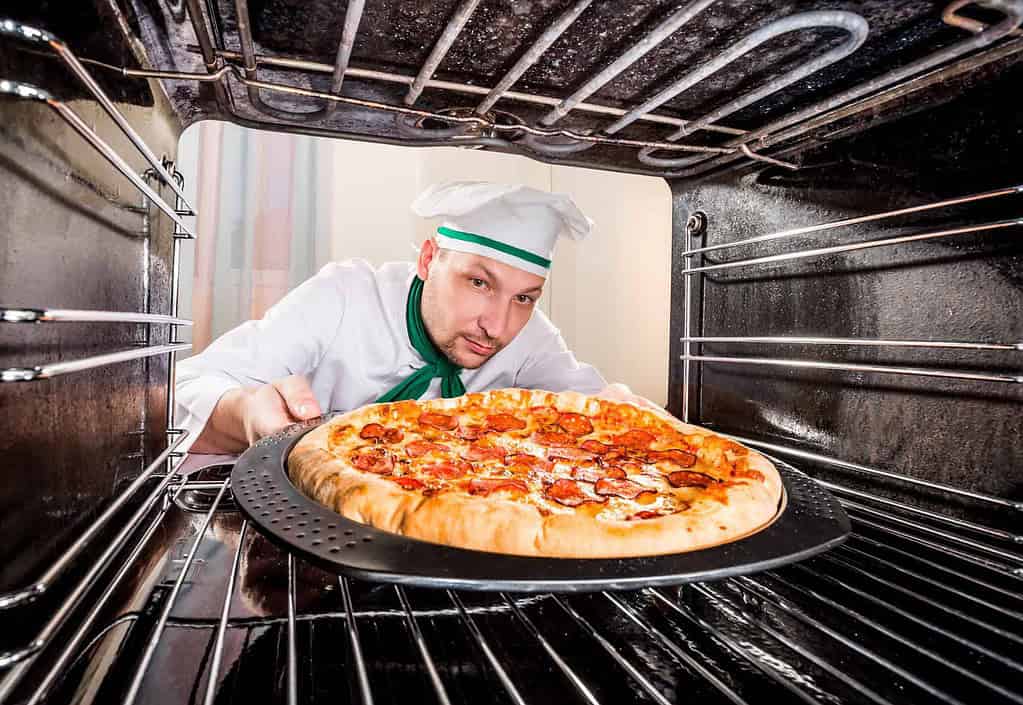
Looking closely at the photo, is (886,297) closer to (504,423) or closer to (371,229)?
(504,423)

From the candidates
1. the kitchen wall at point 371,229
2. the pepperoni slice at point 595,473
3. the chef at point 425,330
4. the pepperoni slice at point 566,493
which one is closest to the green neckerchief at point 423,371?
the chef at point 425,330

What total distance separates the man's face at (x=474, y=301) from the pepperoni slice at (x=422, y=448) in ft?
2.17

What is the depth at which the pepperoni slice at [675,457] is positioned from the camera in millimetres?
977

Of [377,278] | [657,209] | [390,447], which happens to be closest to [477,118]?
[390,447]

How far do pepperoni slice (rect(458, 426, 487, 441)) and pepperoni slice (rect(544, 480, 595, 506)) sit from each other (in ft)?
1.05

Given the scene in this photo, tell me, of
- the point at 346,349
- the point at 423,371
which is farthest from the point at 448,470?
the point at 346,349

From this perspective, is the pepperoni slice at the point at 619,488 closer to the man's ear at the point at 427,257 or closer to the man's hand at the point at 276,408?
the man's hand at the point at 276,408

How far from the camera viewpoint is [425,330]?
1.86 m

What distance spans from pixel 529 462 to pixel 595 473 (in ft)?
0.34

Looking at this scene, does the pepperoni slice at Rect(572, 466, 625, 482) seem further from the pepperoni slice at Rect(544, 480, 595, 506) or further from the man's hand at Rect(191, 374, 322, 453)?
the man's hand at Rect(191, 374, 322, 453)

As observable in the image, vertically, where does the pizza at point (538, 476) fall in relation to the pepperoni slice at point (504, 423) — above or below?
below

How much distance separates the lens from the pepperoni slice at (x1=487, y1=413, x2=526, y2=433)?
1199 mm

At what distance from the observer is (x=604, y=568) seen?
518 mm

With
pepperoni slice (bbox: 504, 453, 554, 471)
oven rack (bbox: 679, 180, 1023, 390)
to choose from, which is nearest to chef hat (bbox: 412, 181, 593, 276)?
oven rack (bbox: 679, 180, 1023, 390)
